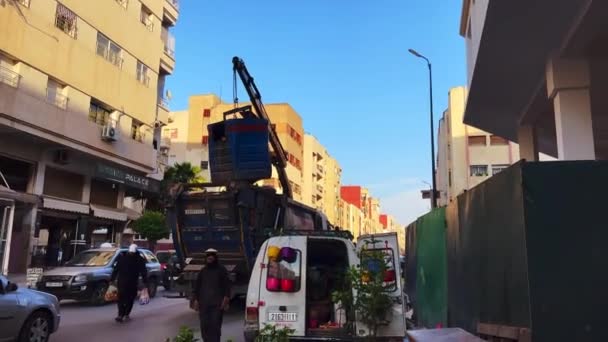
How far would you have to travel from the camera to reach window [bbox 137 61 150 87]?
29875 millimetres

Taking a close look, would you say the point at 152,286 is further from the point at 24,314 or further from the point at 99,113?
the point at 99,113

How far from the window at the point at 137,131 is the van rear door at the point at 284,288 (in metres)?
24.2

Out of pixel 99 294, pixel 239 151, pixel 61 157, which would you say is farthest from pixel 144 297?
pixel 61 157

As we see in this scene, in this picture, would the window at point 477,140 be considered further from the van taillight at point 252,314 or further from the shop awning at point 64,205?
the van taillight at point 252,314

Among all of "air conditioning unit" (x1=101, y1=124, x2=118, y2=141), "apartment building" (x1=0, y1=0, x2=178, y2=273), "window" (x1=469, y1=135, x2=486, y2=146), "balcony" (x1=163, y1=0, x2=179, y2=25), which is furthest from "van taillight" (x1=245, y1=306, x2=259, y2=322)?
"window" (x1=469, y1=135, x2=486, y2=146)

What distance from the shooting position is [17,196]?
19484 mm

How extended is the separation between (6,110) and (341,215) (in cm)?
9088

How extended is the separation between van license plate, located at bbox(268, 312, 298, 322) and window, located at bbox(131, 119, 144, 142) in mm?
24500

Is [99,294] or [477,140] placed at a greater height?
[477,140]

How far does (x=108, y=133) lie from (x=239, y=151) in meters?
14.9

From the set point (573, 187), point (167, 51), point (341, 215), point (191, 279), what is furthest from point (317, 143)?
point (573, 187)

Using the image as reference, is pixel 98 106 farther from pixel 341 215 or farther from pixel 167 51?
pixel 341 215

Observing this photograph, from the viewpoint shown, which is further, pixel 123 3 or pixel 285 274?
pixel 123 3

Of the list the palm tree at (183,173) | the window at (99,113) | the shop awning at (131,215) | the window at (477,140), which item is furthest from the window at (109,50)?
the window at (477,140)
